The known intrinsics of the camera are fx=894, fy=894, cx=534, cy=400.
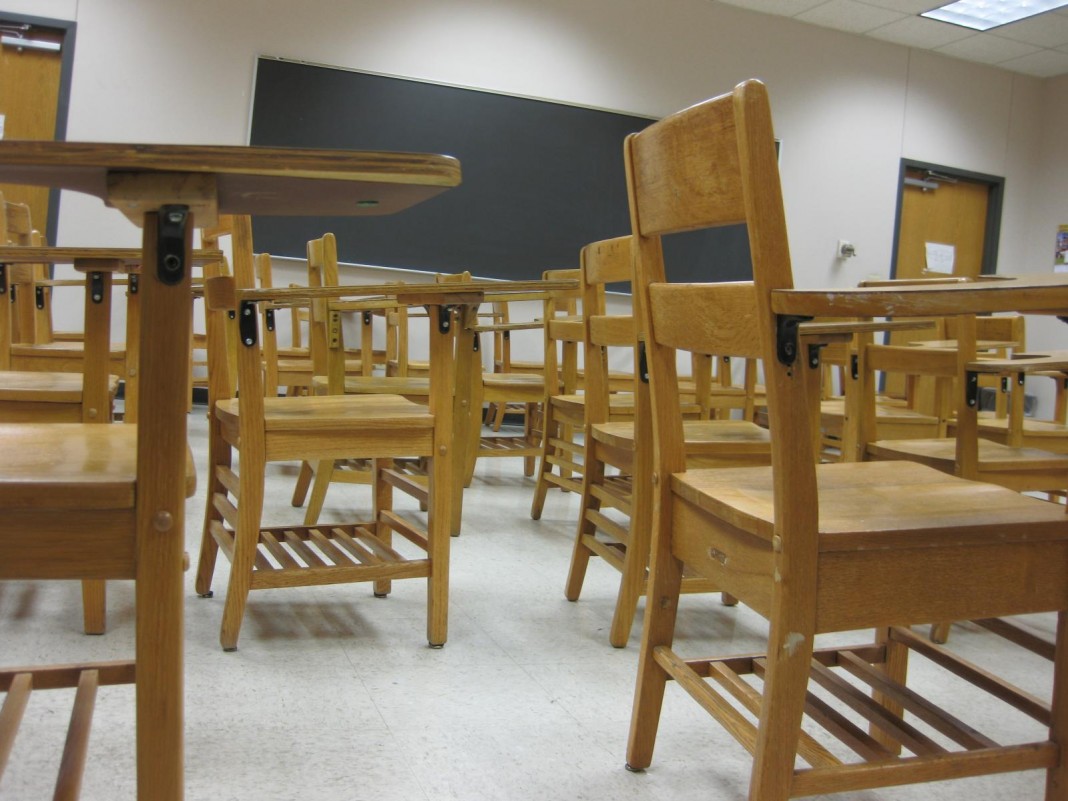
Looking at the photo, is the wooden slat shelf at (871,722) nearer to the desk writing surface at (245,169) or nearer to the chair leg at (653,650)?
the chair leg at (653,650)

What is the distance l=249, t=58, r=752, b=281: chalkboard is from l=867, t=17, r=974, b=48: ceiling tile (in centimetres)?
217

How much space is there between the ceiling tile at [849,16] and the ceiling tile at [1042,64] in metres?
1.60

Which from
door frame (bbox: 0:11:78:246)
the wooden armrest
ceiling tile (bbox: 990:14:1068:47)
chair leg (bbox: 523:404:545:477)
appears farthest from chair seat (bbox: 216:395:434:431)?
ceiling tile (bbox: 990:14:1068:47)

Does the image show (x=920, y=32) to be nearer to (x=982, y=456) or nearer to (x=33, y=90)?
(x=982, y=456)

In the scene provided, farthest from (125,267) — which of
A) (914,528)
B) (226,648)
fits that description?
(914,528)

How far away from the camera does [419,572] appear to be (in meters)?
1.90

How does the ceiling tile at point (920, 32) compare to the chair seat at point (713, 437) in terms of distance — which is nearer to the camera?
the chair seat at point (713, 437)

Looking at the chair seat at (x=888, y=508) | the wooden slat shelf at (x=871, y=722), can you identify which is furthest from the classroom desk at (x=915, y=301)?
the wooden slat shelf at (x=871, y=722)

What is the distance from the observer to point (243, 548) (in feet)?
5.81

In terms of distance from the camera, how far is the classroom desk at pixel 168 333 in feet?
2.71

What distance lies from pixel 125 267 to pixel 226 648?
81cm

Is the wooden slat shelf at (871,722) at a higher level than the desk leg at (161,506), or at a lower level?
lower

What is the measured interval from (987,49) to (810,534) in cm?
785

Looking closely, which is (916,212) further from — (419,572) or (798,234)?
(419,572)
